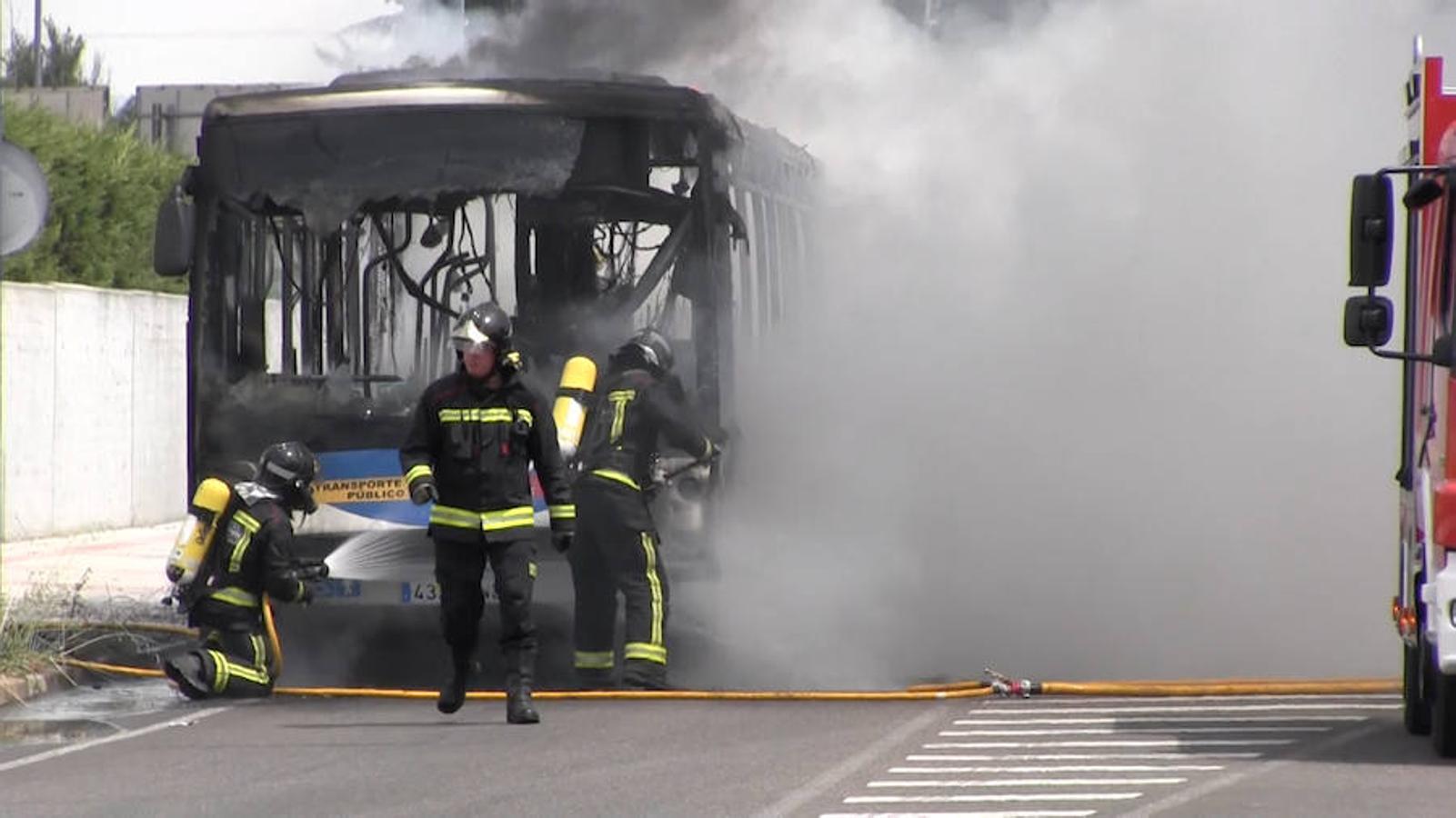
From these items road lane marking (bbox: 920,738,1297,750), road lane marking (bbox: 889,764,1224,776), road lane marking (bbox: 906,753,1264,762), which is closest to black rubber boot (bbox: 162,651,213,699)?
road lane marking (bbox: 920,738,1297,750)

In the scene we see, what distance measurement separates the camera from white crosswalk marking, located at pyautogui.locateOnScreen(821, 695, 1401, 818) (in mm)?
9117

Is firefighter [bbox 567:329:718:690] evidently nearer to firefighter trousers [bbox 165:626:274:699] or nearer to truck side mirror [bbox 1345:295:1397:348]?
firefighter trousers [bbox 165:626:274:699]

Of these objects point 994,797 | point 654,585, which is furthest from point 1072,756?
point 654,585

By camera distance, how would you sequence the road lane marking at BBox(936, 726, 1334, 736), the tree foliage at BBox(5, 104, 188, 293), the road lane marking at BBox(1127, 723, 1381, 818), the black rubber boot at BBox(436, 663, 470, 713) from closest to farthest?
the road lane marking at BBox(1127, 723, 1381, 818) → the road lane marking at BBox(936, 726, 1334, 736) → the black rubber boot at BBox(436, 663, 470, 713) → the tree foliage at BBox(5, 104, 188, 293)

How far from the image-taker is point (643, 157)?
530 inches

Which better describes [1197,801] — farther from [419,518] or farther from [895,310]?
[895,310]

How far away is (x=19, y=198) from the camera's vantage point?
44.7 feet

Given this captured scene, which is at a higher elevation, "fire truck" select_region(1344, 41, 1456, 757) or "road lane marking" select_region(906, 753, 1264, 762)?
→ "fire truck" select_region(1344, 41, 1456, 757)

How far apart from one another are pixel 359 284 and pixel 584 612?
191 centimetres

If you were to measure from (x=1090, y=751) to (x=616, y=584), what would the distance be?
3.38 m

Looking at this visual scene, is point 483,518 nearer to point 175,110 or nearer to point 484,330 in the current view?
point 484,330

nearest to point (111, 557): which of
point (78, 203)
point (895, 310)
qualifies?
point (78, 203)

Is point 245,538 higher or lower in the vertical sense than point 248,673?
higher

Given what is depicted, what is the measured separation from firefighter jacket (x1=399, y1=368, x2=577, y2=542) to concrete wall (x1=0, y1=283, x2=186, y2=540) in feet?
36.3
